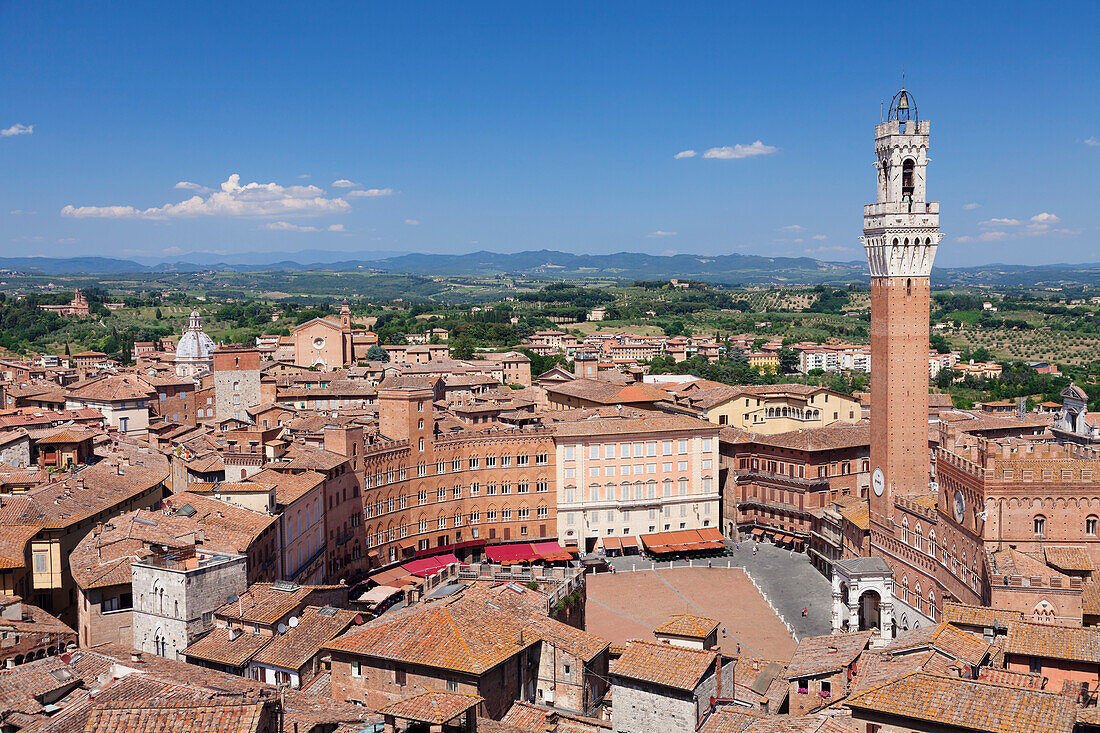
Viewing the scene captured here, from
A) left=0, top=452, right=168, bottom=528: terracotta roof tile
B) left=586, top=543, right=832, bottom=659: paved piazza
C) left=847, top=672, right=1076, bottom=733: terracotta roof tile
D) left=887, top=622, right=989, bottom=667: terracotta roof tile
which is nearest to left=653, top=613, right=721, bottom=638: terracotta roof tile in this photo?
left=847, top=672, right=1076, bottom=733: terracotta roof tile

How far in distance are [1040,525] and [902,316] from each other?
43.6 feet

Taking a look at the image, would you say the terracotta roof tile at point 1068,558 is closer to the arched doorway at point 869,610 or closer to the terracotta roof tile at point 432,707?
the arched doorway at point 869,610

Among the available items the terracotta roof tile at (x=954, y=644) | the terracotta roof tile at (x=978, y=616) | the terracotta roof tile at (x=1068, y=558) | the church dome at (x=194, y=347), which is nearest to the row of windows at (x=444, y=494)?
the terracotta roof tile at (x=1068, y=558)

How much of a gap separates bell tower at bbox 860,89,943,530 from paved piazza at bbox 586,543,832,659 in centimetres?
621

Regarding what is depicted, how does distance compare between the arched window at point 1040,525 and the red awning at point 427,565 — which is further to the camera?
the red awning at point 427,565

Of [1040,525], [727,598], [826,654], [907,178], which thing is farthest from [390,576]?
[907,178]

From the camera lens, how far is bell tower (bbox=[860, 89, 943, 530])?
172 ft

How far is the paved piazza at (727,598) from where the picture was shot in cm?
4719

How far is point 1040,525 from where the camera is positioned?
4269cm

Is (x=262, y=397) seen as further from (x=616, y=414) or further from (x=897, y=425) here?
(x=897, y=425)

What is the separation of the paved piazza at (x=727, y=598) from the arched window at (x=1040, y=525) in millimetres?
10299

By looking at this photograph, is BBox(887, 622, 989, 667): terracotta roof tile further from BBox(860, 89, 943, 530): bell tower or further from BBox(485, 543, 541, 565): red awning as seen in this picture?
BBox(485, 543, 541, 565): red awning

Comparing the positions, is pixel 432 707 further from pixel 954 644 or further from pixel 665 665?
pixel 954 644

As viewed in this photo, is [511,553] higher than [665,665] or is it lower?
lower
